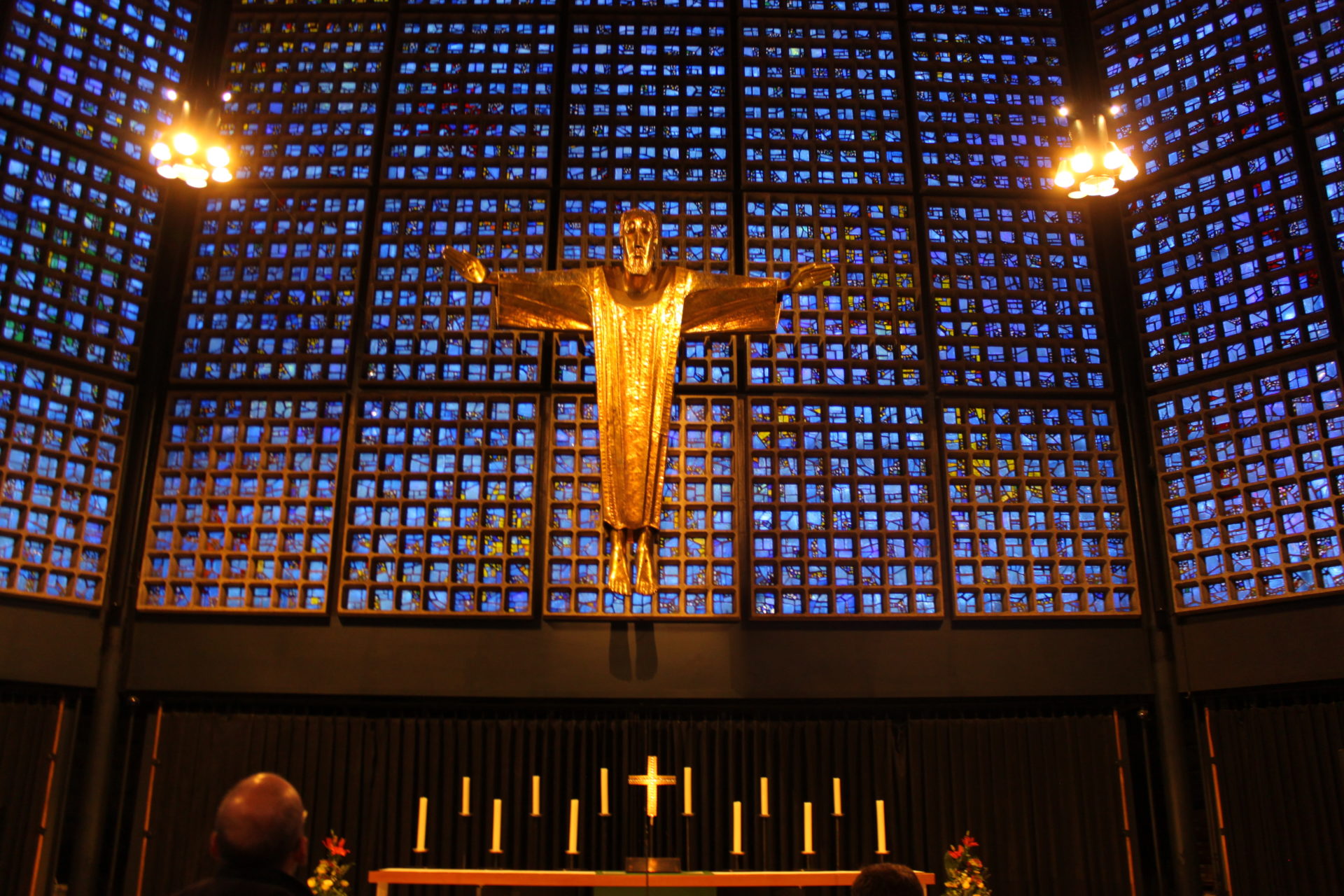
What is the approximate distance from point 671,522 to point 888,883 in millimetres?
5433

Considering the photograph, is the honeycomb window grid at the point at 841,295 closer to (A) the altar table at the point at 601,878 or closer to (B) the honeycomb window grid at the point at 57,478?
(A) the altar table at the point at 601,878

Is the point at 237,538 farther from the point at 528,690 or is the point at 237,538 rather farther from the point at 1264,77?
the point at 1264,77

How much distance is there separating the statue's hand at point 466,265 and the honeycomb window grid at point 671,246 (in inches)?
44.1

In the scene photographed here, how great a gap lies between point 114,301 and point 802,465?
17.9 feet

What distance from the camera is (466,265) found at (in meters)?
7.71

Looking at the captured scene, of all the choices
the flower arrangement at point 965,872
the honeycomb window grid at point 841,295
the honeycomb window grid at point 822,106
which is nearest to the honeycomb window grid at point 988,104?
the honeycomb window grid at point 822,106

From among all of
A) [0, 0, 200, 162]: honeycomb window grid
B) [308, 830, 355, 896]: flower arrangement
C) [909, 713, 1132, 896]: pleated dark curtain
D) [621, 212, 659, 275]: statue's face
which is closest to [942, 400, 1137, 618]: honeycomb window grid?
[909, 713, 1132, 896]: pleated dark curtain

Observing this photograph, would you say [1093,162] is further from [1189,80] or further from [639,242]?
[639,242]

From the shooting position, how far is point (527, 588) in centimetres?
813

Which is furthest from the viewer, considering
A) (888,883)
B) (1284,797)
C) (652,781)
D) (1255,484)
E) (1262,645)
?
(1255,484)

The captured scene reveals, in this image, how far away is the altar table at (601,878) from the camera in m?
5.69

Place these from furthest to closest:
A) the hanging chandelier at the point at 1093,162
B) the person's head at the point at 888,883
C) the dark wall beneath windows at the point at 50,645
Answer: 1. the dark wall beneath windows at the point at 50,645
2. the hanging chandelier at the point at 1093,162
3. the person's head at the point at 888,883

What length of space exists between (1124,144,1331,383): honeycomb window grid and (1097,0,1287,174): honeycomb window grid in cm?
26

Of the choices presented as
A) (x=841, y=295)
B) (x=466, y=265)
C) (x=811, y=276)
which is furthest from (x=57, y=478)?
(x=841, y=295)
